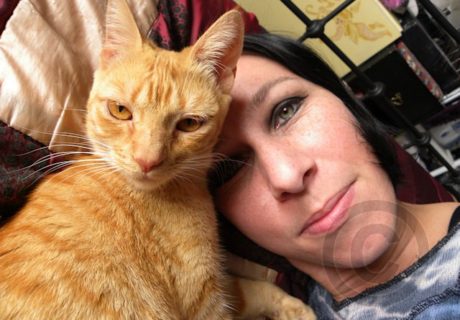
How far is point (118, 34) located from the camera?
98cm

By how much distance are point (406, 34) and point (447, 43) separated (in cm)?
37

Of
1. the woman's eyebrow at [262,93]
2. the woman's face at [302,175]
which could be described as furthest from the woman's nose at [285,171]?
the woman's eyebrow at [262,93]

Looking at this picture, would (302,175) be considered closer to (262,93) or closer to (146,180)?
(262,93)

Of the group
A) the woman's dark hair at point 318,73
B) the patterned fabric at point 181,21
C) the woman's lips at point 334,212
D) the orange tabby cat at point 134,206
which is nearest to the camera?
the orange tabby cat at point 134,206

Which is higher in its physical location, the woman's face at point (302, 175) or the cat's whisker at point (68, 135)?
the woman's face at point (302, 175)

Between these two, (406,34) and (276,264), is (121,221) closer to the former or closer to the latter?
(276,264)

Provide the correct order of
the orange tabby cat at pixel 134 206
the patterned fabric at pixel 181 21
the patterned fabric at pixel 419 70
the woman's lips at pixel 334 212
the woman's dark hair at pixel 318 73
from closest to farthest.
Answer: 1. the orange tabby cat at pixel 134 206
2. the woman's lips at pixel 334 212
3. the woman's dark hair at pixel 318 73
4. the patterned fabric at pixel 181 21
5. the patterned fabric at pixel 419 70

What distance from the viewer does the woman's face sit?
88cm

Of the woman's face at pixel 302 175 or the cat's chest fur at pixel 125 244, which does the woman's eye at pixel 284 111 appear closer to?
the woman's face at pixel 302 175

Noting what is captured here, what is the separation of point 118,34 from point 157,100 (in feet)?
0.85

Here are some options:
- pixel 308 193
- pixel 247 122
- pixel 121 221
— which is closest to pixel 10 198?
pixel 121 221

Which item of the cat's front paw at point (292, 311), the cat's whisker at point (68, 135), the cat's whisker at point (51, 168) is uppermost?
the cat's whisker at point (68, 135)

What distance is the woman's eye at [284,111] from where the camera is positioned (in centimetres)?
96

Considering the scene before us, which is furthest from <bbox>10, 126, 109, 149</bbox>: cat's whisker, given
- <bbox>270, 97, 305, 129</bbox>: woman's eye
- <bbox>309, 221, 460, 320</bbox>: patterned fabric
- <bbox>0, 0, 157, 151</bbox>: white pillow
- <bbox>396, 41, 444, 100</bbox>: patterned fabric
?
<bbox>396, 41, 444, 100</bbox>: patterned fabric
